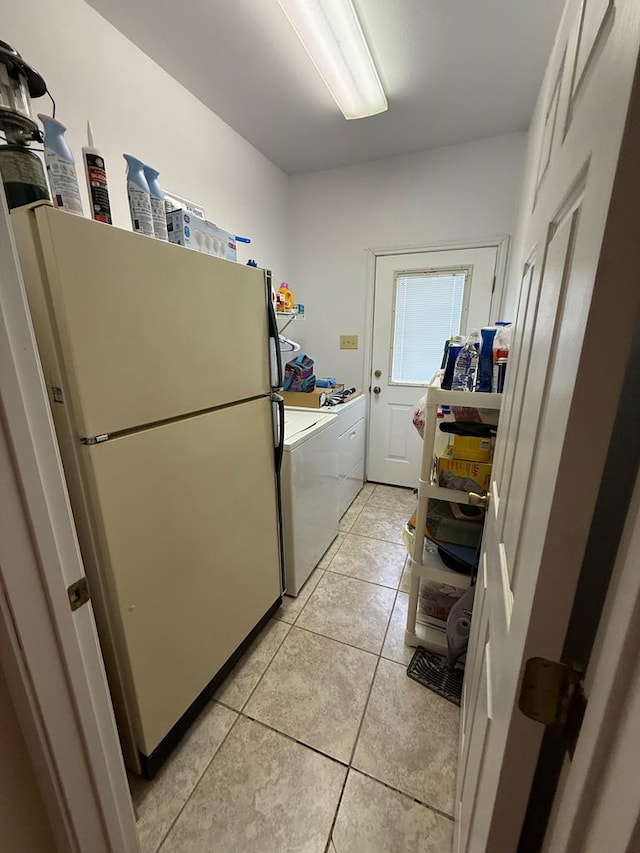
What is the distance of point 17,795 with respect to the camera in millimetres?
624

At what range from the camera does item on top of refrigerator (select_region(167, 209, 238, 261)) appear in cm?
120

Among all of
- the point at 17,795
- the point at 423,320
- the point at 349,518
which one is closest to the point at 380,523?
the point at 349,518

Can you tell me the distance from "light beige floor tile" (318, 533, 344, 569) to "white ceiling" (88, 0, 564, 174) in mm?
2819

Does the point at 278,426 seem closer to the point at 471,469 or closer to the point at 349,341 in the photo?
the point at 471,469

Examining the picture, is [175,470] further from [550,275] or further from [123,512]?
[550,275]

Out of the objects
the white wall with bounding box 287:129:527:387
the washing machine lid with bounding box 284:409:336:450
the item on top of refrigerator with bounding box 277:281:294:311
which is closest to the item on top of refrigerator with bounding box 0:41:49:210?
→ the washing machine lid with bounding box 284:409:336:450

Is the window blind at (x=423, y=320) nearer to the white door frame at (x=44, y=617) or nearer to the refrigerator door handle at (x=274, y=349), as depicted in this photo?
the refrigerator door handle at (x=274, y=349)

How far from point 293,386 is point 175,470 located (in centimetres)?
172

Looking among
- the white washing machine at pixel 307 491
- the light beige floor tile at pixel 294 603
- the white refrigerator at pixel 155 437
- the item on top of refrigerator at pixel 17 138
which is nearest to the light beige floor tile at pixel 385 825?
the white refrigerator at pixel 155 437

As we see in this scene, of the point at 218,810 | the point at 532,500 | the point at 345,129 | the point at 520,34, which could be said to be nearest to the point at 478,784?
the point at 532,500

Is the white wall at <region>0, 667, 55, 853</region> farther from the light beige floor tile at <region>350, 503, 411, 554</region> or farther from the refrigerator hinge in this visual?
the light beige floor tile at <region>350, 503, 411, 554</region>

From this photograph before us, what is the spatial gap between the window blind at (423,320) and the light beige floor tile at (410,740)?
228 centimetres

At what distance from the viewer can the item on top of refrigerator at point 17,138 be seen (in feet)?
2.74

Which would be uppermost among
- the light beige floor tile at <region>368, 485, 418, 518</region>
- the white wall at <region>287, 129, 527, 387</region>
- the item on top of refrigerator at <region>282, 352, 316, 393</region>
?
the white wall at <region>287, 129, 527, 387</region>
